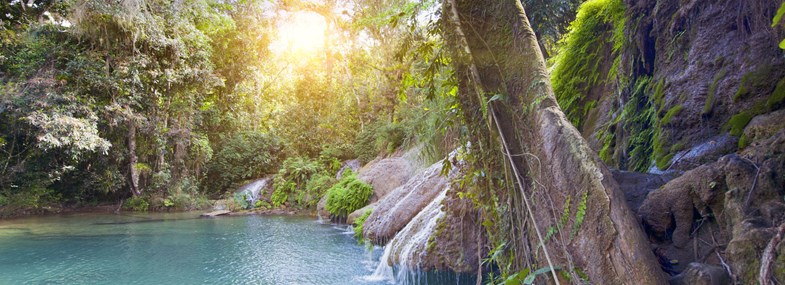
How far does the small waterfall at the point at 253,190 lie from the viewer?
17.8 meters

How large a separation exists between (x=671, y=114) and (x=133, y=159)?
1752cm

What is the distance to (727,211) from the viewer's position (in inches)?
92.6

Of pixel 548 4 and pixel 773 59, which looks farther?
pixel 548 4

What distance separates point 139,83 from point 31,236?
6954 mm

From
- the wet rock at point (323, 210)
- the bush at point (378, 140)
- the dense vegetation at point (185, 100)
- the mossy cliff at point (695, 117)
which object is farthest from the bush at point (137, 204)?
the mossy cliff at point (695, 117)

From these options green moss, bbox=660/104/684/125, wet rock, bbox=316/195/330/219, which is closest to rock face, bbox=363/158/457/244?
green moss, bbox=660/104/684/125

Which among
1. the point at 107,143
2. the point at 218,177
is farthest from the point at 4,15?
the point at 218,177

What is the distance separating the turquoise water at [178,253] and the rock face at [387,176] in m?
2.03

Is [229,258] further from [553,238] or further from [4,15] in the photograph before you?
[4,15]

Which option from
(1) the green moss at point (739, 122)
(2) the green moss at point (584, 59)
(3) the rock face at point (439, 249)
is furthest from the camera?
(2) the green moss at point (584, 59)

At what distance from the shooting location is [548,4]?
1017 cm

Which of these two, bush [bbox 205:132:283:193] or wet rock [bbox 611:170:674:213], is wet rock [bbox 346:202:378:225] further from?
bush [bbox 205:132:283:193]

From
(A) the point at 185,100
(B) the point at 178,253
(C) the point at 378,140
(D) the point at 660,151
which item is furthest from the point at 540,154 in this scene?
(A) the point at 185,100

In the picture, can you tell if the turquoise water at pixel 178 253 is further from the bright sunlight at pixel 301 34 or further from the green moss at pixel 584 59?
the bright sunlight at pixel 301 34
